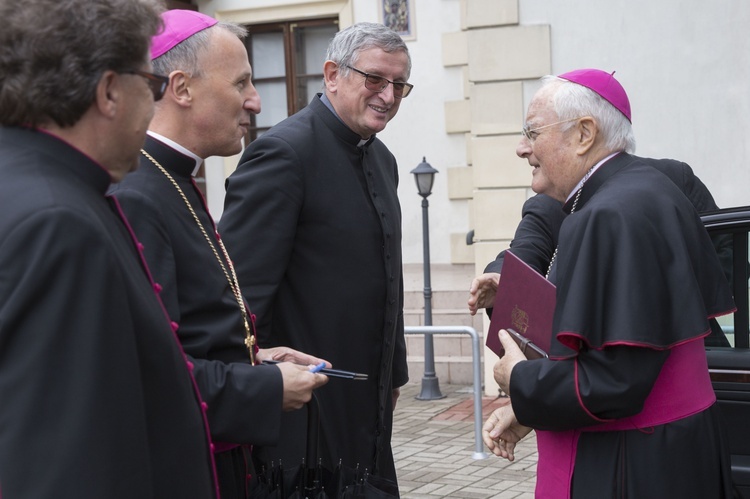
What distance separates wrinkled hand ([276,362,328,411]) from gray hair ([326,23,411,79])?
1.58 metres

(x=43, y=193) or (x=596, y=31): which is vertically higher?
(x=596, y=31)

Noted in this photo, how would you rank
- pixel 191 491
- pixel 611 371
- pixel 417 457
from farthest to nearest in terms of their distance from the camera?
1. pixel 417 457
2. pixel 611 371
3. pixel 191 491

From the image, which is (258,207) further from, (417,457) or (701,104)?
(701,104)

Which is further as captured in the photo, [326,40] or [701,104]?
[326,40]

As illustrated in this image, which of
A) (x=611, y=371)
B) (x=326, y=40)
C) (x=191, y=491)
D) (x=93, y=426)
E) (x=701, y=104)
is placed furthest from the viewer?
(x=326, y=40)

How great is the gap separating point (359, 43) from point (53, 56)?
2.14 m

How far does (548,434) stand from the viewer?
118 inches

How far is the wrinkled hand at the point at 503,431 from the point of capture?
10.1 ft

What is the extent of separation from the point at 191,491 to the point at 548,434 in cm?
130

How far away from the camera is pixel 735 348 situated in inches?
184

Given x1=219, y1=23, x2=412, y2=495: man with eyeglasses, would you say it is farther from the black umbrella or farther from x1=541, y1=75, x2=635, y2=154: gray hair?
x1=541, y1=75, x2=635, y2=154: gray hair

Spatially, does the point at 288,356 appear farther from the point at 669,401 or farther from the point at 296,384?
the point at 669,401

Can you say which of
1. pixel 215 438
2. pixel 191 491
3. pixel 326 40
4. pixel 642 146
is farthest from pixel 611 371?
pixel 326 40

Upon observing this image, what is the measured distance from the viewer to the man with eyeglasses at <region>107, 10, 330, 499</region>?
2416 mm
